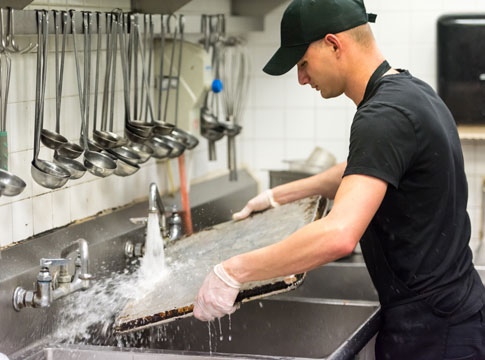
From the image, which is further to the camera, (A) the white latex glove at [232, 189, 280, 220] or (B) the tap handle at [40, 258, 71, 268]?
(A) the white latex glove at [232, 189, 280, 220]

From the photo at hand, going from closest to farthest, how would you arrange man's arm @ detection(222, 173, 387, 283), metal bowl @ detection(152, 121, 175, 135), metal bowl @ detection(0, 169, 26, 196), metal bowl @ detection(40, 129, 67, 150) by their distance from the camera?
man's arm @ detection(222, 173, 387, 283) → metal bowl @ detection(0, 169, 26, 196) → metal bowl @ detection(40, 129, 67, 150) → metal bowl @ detection(152, 121, 175, 135)

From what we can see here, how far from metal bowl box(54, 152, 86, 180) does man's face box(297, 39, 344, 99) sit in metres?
0.62

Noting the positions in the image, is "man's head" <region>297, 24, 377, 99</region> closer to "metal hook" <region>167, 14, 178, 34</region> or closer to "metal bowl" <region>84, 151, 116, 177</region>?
"metal bowl" <region>84, 151, 116, 177</region>

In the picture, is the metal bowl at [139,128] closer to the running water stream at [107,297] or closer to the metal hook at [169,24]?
the running water stream at [107,297]

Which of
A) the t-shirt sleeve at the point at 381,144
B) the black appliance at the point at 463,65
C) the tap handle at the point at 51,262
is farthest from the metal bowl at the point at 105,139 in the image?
the black appliance at the point at 463,65

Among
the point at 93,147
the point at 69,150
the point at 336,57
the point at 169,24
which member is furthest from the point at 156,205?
the point at 336,57

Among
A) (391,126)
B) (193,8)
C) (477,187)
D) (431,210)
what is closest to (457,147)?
(431,210)

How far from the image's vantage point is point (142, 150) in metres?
2.45

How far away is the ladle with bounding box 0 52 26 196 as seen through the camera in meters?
1.71

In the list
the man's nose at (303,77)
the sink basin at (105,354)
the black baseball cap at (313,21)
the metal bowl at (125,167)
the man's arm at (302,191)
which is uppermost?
the black baseball cap at (313,21)

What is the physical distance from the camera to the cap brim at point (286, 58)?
1820 millimetres

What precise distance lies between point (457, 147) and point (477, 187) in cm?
179

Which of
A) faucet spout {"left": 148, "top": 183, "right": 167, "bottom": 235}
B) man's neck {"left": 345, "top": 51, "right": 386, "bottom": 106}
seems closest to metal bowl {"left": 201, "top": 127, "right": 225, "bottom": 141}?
faucet spout {"left": 148, "top": 183, "right": 167, "bottom": 235}

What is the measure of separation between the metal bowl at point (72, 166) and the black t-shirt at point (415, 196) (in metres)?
0.74
